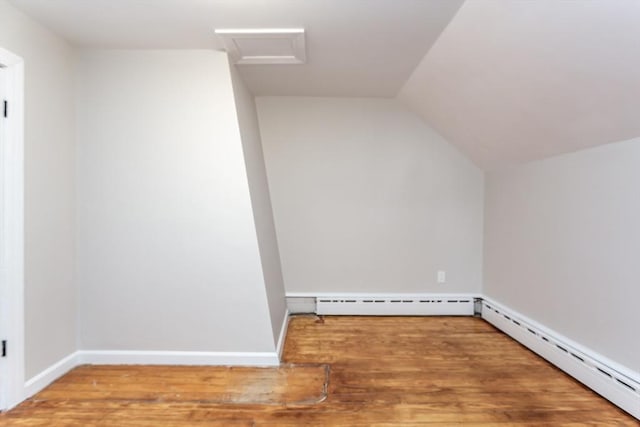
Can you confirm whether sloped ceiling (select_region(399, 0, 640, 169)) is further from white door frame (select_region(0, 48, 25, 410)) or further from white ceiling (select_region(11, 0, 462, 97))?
white door frame (select_region(0, 48, 25, 410))

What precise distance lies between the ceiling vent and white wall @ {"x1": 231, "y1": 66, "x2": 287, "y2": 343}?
0.16 meters

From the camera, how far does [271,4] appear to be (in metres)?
1.65

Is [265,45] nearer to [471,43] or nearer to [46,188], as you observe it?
[471,43]


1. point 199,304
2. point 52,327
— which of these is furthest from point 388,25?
point 52,327

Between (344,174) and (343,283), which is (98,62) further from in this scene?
(343,283)

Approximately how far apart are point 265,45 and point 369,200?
1739 mm

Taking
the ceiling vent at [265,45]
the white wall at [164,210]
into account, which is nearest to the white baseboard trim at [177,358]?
the white wall at [164,210]

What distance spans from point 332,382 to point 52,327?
1.84 metres

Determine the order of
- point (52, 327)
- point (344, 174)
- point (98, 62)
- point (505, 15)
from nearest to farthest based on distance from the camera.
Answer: point (505, 15) < point (52, 327) < point (98, 62) < point (344, 174)

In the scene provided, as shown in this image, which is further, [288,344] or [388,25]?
[288,344]

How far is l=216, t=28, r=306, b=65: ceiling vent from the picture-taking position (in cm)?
190

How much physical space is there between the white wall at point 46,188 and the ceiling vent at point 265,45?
42.5 inches

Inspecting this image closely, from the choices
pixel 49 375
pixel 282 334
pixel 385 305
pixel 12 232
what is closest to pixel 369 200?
pixel 385 305

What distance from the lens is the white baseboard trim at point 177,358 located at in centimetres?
229
